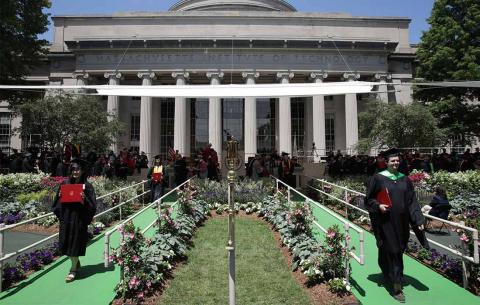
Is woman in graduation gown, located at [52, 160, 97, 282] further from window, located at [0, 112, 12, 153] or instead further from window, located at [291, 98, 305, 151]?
window, located at [0, 112, 12, 153]

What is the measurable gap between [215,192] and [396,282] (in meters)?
9.43

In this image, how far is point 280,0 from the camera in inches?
2103

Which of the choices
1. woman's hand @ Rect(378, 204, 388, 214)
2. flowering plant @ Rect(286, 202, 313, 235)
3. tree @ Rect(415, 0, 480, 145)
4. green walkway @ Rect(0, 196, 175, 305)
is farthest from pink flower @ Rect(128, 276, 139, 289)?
tree @ Rect(415, 0, 480, 145)

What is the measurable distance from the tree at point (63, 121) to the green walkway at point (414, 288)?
64.1 ft

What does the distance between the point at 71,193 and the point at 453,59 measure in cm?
2961

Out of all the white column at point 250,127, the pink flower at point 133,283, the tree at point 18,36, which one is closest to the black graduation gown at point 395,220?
the pink flower at point 133,283

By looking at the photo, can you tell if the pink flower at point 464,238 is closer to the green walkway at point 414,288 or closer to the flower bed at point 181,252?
the green walkway at point 414,288

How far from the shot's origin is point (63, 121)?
22.1 meters

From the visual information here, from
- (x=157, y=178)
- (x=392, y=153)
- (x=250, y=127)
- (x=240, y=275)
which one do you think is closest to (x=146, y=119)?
(x=250, y=127)

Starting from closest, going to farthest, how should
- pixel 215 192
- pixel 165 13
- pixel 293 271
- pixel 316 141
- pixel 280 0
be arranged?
pixel 293 271
pixel 215 192
pixel 316 141
pixel 165 13
pixel 280 0

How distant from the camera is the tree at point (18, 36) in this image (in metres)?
23.3

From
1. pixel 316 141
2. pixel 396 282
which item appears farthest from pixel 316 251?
pixel 316 141

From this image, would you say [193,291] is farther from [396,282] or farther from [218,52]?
[218,52]

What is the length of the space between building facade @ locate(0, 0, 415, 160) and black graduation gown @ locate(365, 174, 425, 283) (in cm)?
3150
